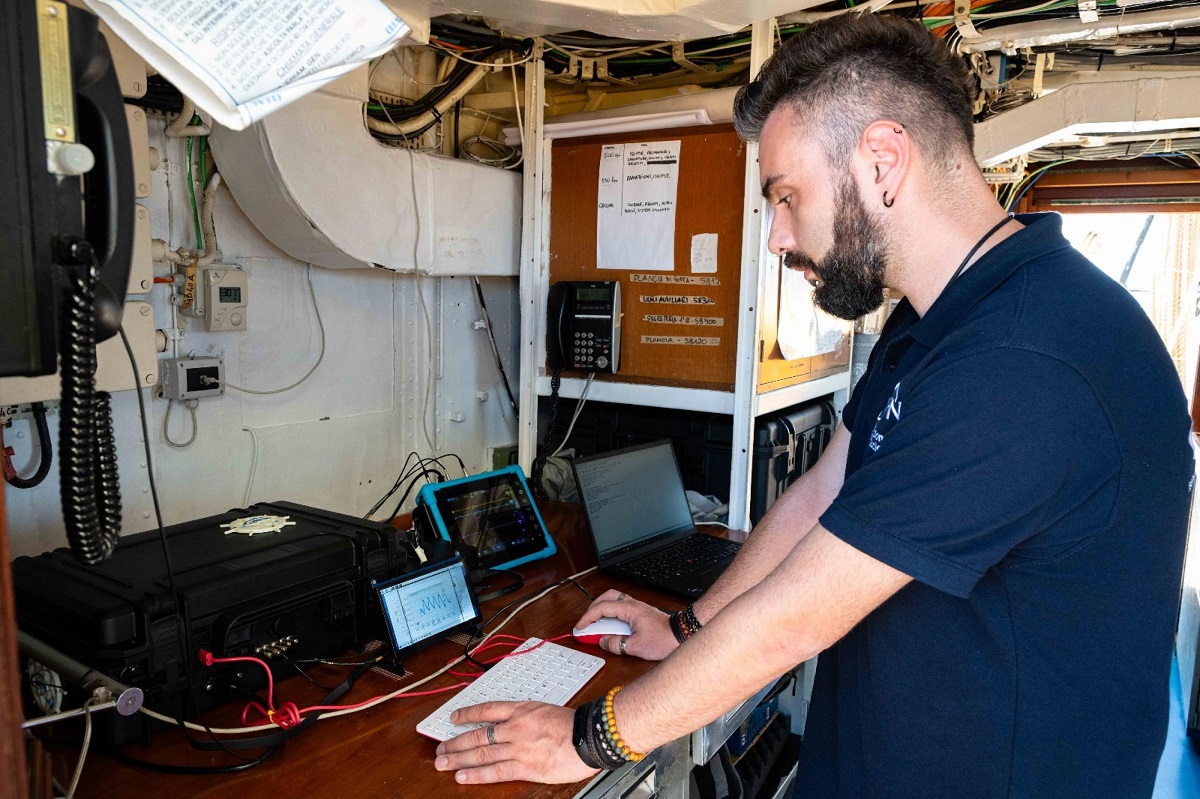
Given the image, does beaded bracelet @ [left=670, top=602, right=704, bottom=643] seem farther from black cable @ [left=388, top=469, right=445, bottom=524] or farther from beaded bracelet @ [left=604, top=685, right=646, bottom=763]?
black cable @ [left=388, top=469, right=445, bottom=524]

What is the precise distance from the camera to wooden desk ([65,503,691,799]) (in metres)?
0.99

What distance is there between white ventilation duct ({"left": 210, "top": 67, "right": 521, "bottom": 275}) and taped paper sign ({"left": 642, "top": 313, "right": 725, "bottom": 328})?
47 cm

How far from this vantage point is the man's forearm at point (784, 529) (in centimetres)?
143

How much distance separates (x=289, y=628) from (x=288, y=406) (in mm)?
808

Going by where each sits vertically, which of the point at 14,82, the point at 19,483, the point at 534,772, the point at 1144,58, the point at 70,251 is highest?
the point at 1144,58

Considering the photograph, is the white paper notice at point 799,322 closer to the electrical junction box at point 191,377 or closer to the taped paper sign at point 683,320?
the taped paper sign at point 683,320

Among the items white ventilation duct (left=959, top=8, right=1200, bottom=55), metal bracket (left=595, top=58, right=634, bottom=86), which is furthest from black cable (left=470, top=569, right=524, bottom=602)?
white ventilation duct (left=959, top=8, right=1200, bottom=55)

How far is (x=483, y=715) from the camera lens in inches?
43.0

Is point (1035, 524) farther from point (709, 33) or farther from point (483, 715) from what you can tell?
point (709, 33)

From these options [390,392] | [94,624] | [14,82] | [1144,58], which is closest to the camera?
[14,82]

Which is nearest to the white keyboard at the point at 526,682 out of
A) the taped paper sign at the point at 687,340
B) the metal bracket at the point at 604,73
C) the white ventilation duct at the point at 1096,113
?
the taped paper sign at the point at 687,340

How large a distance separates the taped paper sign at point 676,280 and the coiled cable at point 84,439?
1.53 metres

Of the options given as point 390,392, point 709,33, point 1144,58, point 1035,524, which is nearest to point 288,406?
point 390,392

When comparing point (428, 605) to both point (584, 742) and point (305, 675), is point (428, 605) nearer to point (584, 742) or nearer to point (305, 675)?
point (305, 675)
